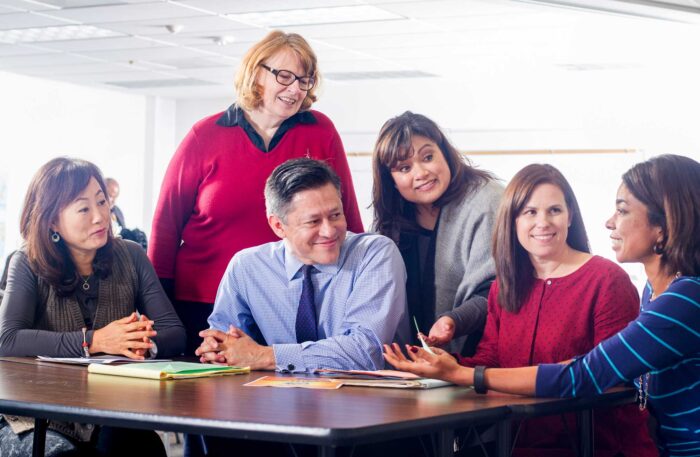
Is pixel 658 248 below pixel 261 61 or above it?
below

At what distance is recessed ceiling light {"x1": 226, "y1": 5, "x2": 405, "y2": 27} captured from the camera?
24.8 feet

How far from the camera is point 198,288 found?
317 cm

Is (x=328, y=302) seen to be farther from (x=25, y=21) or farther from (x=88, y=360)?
(x=25, y=21)

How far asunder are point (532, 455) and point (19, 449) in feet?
4.09

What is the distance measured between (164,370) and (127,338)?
0.42 meters

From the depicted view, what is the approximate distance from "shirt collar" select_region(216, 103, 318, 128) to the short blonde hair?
0.06 meters

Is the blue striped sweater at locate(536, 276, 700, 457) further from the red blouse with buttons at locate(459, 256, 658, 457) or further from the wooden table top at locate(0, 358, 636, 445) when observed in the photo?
the red blouse with buttons at locate(459, 256, 658, 457)

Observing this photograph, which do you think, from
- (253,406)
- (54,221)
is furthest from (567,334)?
(54,221)

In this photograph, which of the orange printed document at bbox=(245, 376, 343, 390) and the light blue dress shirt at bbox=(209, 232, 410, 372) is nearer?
the orange printed document at bbox=(245, 376, 343, 390)

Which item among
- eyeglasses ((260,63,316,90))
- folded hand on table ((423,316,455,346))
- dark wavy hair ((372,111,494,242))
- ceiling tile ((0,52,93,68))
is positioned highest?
ceiling tile ((0,52,93,68))

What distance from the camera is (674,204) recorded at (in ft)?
7.11

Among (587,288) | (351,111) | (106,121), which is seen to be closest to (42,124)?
(106,121)

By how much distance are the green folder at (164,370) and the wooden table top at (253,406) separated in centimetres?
3

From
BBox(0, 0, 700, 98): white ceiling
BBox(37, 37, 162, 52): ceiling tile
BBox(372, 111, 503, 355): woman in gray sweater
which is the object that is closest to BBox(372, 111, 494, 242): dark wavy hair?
BBox(372, 111, 503, 355): woman in gray sweater
